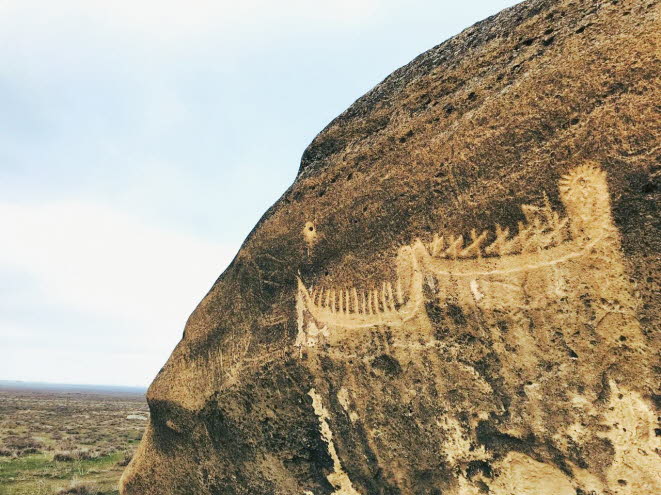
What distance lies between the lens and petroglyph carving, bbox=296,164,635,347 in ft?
8.23

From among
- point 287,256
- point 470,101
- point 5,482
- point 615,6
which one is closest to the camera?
point 615,6

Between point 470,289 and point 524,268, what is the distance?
35 cm

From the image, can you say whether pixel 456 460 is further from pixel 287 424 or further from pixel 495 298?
pixel 287 424

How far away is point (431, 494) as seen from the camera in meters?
3.14

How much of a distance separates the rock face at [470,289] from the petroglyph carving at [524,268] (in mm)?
10

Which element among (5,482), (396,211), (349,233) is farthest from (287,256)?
(5,482)

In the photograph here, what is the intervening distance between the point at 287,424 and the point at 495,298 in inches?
84.1

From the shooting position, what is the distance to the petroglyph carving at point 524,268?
8.23ft

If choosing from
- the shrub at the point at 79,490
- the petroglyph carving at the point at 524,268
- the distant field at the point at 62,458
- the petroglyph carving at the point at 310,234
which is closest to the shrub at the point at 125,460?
the distant field at the point at 62,458

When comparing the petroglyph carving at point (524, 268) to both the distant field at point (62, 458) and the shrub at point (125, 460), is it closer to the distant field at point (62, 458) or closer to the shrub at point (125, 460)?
the distant field at point (62, 458)

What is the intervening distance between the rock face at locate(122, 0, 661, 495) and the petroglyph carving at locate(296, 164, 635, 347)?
0.01 m

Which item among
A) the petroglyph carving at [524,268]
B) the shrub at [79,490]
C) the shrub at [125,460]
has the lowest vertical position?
the shrub at [79,490]

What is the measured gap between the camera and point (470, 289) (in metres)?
2.97

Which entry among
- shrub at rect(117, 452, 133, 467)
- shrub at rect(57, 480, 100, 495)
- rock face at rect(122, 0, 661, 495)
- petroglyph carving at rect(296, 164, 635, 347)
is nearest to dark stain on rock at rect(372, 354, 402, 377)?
rock face at rect(122, 0, 661, 495)
